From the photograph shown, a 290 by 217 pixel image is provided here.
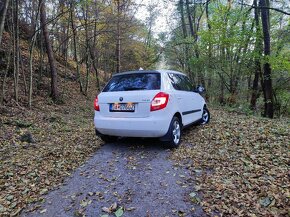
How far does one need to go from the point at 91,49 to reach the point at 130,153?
12.2 meters

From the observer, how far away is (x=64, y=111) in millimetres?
9945

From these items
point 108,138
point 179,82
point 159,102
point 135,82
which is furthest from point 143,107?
point 179,82

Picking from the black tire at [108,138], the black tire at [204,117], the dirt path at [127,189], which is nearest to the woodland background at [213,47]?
the black tire at [108,138]

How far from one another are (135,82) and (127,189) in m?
2.33

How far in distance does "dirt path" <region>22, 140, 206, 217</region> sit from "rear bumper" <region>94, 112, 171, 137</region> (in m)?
0.46

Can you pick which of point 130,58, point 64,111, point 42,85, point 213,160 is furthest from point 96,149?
point 130,58

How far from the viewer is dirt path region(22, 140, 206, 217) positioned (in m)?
3.12

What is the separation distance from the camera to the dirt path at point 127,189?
312 cm

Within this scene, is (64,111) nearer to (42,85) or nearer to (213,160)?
(42,85)

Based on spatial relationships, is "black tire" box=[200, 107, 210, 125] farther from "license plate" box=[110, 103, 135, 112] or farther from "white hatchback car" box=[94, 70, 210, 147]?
"license plate" box=[110, 103, 135, 112]

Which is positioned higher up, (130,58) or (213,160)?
(130,58)

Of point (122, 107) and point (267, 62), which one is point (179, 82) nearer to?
point (122, 107)

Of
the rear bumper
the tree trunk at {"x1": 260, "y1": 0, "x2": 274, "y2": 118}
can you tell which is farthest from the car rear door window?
the tree trunk at {"x1": 260, "y1": 0, "x2": 274, "y2": 118}

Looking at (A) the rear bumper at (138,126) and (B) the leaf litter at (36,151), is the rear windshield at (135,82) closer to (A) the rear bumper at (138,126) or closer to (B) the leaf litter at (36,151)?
(A) the rear bumper at (138,126)
